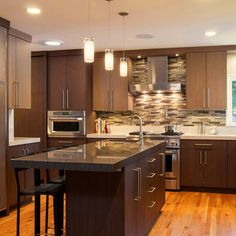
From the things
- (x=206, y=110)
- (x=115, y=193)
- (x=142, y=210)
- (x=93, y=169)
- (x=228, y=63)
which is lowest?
(x=142, y=210)

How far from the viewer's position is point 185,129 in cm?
652

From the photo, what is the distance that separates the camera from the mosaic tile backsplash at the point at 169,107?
254 inches

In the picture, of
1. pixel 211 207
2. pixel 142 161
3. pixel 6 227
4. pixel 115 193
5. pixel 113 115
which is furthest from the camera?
pixel 113 115

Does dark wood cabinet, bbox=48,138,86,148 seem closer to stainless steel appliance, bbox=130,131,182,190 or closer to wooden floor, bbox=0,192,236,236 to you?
stainless steel appliance, bbox=130,131,182,190

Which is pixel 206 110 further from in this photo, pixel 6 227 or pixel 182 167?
pixel 6 227

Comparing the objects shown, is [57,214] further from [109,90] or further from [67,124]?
[109,90]

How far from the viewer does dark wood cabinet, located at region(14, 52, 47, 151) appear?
655 cm

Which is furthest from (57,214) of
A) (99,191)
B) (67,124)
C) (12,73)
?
(67,124)

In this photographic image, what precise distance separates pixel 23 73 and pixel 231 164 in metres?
3.54

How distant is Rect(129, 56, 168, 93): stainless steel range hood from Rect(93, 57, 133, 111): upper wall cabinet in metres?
0.22

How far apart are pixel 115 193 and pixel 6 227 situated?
1.89m

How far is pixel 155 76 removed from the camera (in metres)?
6.42

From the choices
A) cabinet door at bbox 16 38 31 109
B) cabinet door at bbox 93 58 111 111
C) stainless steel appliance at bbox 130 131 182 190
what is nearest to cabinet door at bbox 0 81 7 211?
cabinet door at bbox 16 38 31 109

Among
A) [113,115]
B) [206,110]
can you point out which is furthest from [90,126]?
[206,110]
